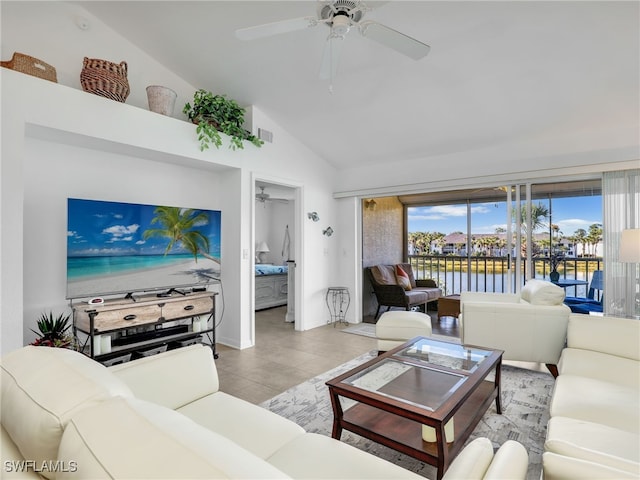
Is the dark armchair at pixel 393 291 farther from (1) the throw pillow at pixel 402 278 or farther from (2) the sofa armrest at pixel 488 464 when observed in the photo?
(2) the sofa armrest at pixel 488 464

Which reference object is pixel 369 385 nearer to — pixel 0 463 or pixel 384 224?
pixel 0 463

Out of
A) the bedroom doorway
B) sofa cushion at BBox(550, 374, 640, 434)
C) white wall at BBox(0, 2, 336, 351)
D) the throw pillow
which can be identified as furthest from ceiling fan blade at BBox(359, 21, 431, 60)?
the bedroom doorway

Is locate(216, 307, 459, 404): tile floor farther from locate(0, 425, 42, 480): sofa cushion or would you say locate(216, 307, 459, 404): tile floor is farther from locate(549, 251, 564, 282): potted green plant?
locate(0, 425, 42, 480): sofa cushion

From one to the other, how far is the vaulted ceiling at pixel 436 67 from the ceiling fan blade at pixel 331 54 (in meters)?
0.45

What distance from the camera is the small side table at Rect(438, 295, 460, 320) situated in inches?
208

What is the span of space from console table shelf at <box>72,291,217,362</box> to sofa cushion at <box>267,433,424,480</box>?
2323 mm

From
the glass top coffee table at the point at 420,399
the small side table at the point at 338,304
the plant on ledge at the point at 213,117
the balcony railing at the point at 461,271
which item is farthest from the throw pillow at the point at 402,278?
the plant on ledge at the point at 213,117

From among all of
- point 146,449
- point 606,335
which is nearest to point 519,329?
point 606,335

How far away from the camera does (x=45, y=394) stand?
35.2 inches

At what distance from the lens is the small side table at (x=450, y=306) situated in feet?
17.3

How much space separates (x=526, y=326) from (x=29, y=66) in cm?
452

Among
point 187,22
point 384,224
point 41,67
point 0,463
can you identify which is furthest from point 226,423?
point 384,224

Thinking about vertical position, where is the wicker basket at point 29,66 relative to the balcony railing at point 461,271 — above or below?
above

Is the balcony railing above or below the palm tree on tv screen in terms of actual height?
below
